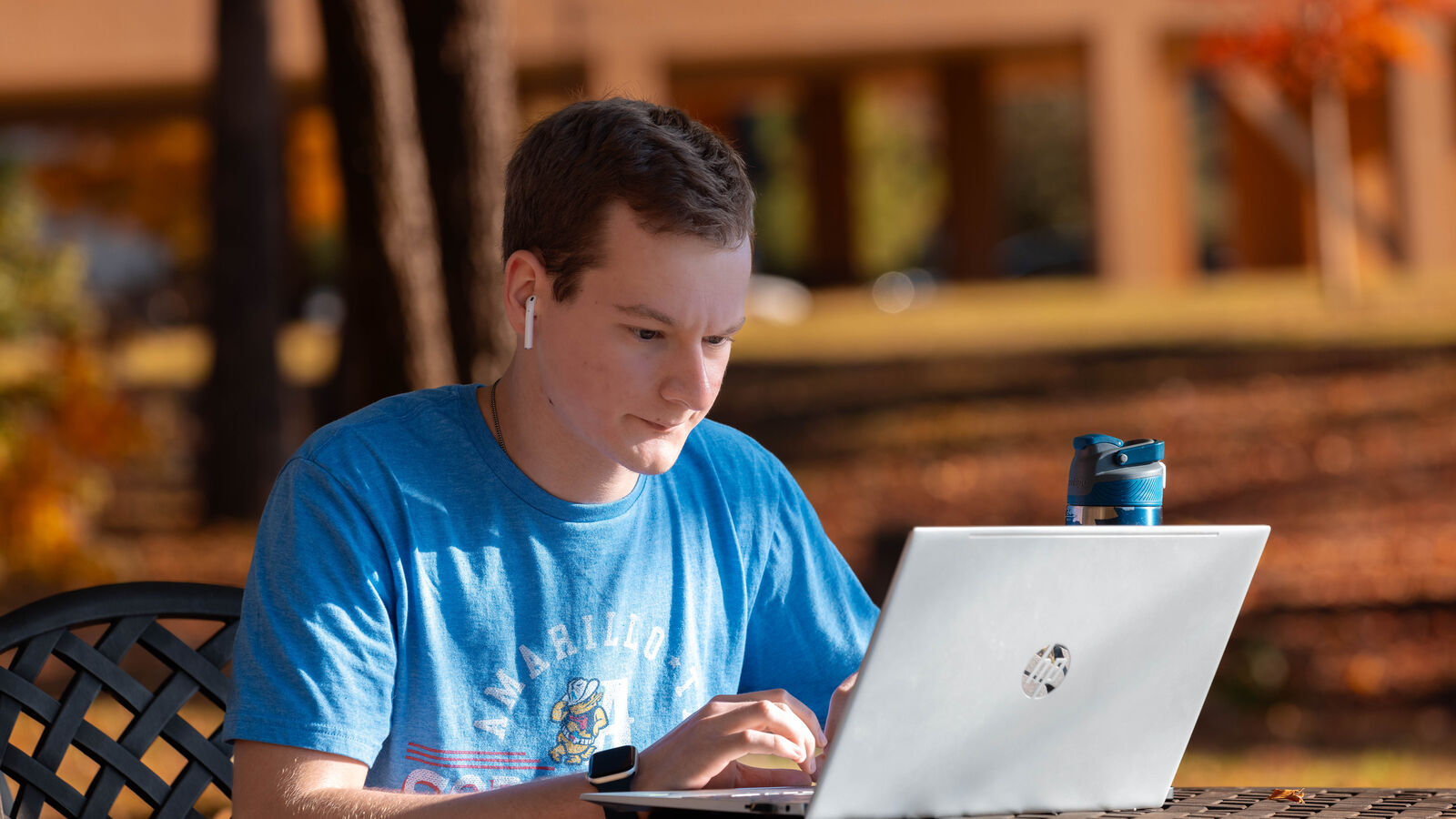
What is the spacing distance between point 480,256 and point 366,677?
3.43 meters

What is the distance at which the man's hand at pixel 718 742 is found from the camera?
5.50 feet

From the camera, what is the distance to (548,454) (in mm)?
2143

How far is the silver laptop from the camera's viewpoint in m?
1.53

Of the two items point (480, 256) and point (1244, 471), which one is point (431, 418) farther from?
point (1244, 471)

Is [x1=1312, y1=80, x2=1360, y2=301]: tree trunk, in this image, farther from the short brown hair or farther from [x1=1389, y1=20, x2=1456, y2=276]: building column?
the short brown hair

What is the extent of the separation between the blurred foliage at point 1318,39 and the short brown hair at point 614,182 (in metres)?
10.0

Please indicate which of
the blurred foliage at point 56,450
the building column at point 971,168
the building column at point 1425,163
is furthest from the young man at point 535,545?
the building column at point 971,168

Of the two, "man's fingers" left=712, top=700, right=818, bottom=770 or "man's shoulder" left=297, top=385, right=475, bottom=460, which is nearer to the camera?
"man's fingers" left=712, top=700, right=818, bottom=770

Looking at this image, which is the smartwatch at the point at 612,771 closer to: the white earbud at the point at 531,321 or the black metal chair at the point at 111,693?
the white earbud at the point at 531,321

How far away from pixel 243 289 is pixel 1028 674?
9157 millimetres

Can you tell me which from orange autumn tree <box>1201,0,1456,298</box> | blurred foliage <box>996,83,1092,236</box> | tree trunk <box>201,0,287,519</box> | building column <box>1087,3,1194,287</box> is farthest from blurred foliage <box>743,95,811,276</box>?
tree trunk <box>201,0,287,519</box>

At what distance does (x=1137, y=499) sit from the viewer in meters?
1.83

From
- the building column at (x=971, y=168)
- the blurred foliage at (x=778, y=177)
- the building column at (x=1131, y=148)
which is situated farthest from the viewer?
the blurred foliage at (x=778, y=177)

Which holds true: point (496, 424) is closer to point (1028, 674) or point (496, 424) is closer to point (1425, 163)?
point (1028, 674)
